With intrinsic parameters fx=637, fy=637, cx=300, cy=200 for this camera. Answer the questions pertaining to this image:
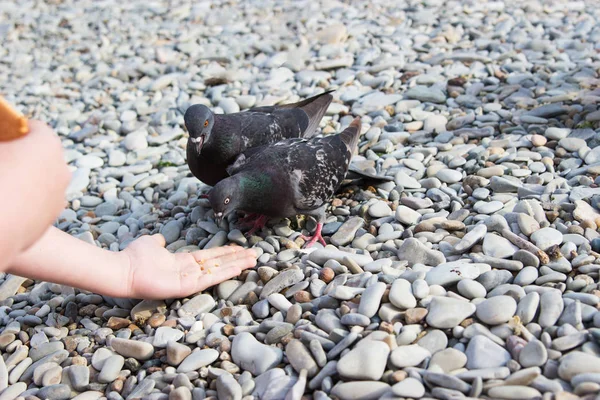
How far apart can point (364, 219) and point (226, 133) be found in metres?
1.28

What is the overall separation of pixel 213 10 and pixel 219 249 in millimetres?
6681

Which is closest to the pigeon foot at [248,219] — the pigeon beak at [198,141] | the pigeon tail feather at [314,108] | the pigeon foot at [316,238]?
the pigeon foot at [316,238]

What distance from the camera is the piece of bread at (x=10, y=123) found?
1.97 meters

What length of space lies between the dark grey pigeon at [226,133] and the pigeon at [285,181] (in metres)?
0.19

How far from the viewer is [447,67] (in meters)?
6.89

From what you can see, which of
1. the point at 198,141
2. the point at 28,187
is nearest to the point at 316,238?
the point at 198,141

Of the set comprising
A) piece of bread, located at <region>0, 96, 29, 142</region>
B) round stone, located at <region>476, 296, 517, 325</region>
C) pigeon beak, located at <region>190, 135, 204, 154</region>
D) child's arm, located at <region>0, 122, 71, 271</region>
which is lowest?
round stone, located at <region>476, 296, 517, 325</region>

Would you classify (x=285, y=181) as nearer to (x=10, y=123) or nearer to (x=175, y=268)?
(x=175, y=268)

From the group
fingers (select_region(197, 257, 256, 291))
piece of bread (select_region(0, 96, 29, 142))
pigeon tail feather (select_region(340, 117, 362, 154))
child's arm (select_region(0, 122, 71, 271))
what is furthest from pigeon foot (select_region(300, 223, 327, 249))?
piece of bread (select_region(0, 96, 29, 142))

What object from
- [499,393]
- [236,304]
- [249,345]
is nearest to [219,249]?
[236,304]

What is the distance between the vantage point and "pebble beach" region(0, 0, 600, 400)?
9.74 ft

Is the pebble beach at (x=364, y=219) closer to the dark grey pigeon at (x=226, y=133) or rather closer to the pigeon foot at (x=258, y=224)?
the pigeon foot at (x=258, y=224)

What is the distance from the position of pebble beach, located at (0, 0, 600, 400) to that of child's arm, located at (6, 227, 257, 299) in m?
0.12

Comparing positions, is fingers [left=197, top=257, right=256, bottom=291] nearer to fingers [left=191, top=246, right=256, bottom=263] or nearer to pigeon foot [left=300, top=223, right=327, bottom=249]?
fingers [left=191, top=246, right=256, bottom=263]
